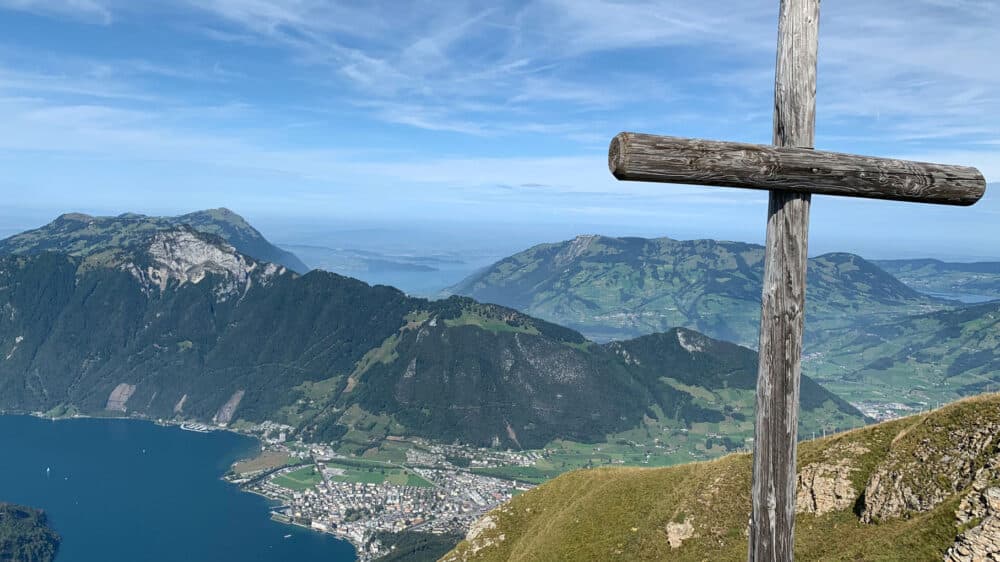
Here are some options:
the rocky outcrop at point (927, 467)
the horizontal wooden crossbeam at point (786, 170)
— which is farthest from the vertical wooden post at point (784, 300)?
the rocky outcrop at point (927, 467)

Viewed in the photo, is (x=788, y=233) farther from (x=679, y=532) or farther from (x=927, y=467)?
(x=679, y=532)

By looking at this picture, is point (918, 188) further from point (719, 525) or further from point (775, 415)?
point (719, 525)

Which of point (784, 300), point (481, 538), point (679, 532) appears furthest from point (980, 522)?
point (481, 538)

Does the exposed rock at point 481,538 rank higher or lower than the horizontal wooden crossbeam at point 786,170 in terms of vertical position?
lower

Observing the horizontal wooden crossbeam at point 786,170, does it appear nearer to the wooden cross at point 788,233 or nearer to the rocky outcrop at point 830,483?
the wooden cross at point 788,233

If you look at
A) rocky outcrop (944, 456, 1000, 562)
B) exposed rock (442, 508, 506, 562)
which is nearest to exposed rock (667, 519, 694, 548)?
exposed rock (442, 508, 506, 562)

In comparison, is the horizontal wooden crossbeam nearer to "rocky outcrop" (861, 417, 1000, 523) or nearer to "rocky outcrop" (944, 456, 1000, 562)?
"rocky outcrop" (944, 456, 1000, 562)

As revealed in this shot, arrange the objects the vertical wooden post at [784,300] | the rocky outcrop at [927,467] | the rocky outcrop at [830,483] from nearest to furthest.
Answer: the vertical wooden post at [784,300], the rocky outcrop at [927,467], the rocky outcrop at [830,483]
